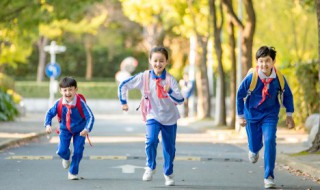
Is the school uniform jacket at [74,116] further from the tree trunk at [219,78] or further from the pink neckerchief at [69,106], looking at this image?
the tree trunk at [219,78]

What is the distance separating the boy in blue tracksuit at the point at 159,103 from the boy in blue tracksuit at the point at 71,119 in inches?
31.9

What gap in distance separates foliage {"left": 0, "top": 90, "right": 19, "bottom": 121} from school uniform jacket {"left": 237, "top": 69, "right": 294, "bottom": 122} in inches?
862

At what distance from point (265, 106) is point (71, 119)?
2682mm

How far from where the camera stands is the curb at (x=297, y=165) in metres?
15.2

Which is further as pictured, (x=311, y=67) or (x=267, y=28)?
(x=267, y=28)

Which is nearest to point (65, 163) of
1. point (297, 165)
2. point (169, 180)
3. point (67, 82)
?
point (67, 82)

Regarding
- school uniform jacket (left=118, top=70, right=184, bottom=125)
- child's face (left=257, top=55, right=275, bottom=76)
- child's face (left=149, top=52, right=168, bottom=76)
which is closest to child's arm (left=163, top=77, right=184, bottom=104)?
school uniform jacket (left=118, top=70, right=184, bottom=125)

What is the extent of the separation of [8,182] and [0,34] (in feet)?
92.4

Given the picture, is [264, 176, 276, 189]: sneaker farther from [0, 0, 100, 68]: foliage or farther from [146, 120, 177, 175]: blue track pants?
[0, 0, 100, 68]: foliage

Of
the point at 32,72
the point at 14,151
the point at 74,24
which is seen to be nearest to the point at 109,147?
the point at 14,151

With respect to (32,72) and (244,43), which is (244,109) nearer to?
(244,43)

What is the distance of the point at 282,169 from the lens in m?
16.7

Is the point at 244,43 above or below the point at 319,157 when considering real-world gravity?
above

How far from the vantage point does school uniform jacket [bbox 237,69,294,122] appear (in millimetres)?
13320
